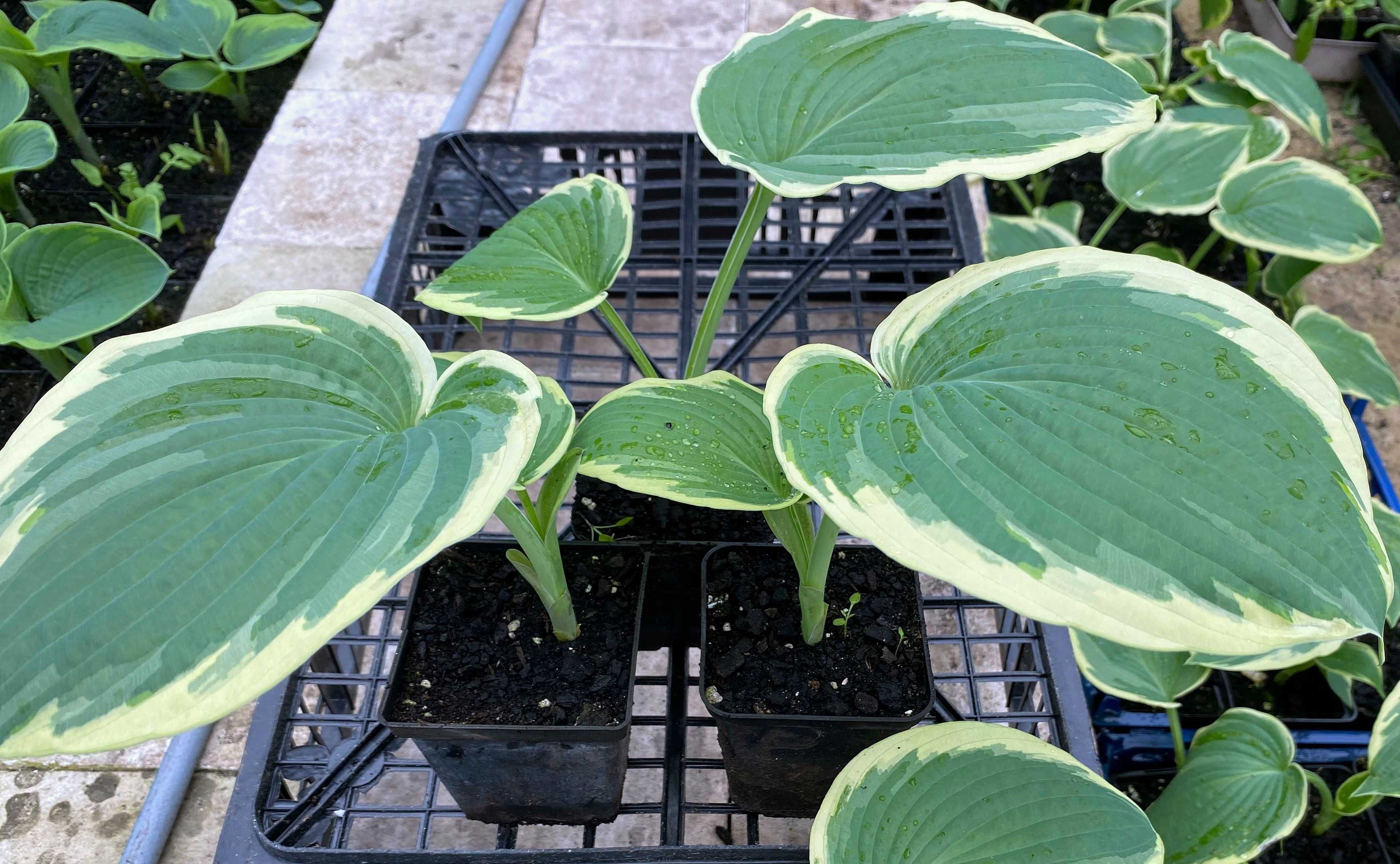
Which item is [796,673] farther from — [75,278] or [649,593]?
[75,278]

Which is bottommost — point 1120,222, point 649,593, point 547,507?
point 1120,222

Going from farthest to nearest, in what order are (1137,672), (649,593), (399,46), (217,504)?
(399,46)
(1137,672)
(649,593)
(217,504)

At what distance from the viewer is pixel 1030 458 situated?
447mm

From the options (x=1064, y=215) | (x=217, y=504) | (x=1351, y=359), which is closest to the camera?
(x=217, y=504)

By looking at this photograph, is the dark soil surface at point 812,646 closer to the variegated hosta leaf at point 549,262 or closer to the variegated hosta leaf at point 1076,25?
the variegated hosta leaf at point 549,262

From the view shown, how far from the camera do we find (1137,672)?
0.93m

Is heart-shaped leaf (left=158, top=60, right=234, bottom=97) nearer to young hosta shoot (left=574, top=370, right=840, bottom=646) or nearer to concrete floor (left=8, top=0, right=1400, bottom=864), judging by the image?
concrete floor (left=8, top=0, right=1400, bottom=864)

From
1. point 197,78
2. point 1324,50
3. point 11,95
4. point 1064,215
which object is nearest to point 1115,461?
point 1064,215

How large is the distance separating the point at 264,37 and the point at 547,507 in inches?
57.0

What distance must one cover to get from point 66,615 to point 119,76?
2.00 meters

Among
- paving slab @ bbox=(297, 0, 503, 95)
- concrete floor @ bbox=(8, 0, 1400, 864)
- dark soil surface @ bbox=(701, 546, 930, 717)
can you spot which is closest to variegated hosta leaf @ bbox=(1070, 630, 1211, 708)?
dark soil surface @ bbox=(701, 546, 930, 717)

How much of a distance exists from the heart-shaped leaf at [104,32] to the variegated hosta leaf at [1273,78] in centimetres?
179

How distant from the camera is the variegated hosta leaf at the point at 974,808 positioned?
0.59 meters

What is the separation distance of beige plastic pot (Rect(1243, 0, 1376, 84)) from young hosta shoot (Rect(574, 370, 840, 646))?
6.94 feet
